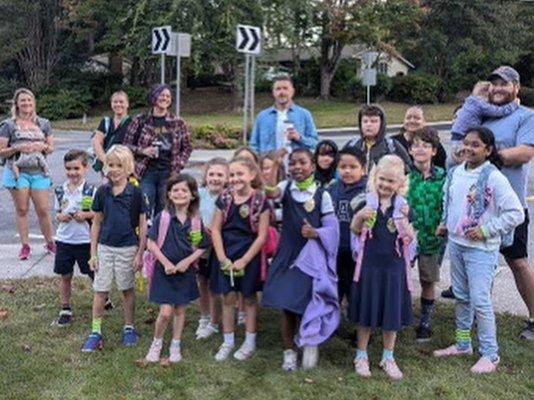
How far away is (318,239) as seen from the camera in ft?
14.3

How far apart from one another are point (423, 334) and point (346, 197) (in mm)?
1296

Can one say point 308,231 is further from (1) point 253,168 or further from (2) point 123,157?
(2) point 123,157

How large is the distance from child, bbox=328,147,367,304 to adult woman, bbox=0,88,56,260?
3629mm

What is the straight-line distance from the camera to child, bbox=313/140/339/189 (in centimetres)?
476

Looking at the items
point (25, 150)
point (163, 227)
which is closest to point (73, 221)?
point (163, 227)

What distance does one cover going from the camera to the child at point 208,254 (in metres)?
4.93

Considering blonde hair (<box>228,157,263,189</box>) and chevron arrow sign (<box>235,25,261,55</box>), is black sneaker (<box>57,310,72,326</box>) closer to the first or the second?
blonde hair (<box>228,157,263,189</box>)

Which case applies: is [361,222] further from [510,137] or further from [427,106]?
[427,106]

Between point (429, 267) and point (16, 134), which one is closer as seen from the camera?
point (429, 267)

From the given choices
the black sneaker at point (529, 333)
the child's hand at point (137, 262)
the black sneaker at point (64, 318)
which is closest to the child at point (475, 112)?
the black sneaker at point (529, 333)

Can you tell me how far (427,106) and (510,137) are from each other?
32598mm

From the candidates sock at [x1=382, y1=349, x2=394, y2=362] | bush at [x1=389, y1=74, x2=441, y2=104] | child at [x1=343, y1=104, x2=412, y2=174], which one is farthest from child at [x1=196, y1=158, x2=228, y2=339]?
bush at [x1=389, y1=74, x2=441, y2=104]

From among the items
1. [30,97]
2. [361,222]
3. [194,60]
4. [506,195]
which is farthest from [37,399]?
[194,60]

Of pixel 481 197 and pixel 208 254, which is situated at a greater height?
pixel 481 197
